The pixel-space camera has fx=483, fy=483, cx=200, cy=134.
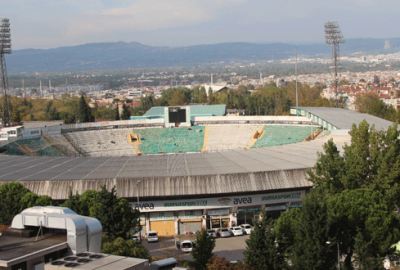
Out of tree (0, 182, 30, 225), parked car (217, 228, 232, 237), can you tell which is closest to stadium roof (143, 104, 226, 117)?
parked car (217, 228, 232, 237)

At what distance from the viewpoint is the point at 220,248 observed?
25.1 metres

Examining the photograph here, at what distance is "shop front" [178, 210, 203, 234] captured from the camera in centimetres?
2894

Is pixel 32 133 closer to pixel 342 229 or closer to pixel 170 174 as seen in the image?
pixel 170 174

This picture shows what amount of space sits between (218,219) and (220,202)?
3.72 feet

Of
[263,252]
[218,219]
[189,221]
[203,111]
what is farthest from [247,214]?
[203,111]

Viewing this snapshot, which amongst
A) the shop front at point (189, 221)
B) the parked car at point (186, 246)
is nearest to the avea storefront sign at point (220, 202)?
the shop front at point (189, 221)

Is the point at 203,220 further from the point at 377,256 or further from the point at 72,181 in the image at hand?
the point at 377,256

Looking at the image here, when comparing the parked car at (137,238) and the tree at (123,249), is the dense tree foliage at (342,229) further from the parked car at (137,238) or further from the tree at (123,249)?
the parked car at (137,238)

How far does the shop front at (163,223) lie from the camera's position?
Answer: 2888 cm

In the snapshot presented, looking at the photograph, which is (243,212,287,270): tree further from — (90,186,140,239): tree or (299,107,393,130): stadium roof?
(299,107,393,130): stadium roof

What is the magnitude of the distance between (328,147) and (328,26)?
155 feet

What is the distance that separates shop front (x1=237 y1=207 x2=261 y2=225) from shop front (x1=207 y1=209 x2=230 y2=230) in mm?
729

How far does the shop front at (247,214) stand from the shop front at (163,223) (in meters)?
4.02

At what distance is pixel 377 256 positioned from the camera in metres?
18.8
